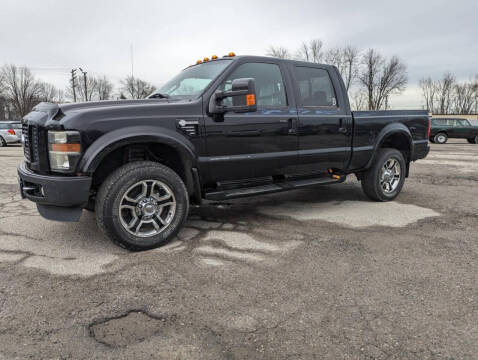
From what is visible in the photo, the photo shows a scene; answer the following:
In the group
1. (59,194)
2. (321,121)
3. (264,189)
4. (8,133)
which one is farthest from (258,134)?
(8,133)

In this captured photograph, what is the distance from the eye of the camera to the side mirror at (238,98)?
339cm

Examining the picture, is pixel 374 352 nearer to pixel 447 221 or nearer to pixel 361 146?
pixel 447 221

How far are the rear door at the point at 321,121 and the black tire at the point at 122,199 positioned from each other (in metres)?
1.63

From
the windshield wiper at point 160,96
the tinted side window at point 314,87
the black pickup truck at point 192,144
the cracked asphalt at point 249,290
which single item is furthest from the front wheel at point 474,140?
the windshield wiper at point 160,96

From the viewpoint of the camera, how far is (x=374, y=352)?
6.21 ft

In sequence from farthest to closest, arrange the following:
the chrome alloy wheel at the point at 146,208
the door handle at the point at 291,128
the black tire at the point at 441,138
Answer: the black tire at the point at 441,138 → the door handle at the point at 291,128 → the chrome alloy wheel at the point at 146,208

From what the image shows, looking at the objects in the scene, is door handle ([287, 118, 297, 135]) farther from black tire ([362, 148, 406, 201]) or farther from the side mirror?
black tire ([362, 148, 406, 201])

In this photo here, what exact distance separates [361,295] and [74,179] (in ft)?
7.92

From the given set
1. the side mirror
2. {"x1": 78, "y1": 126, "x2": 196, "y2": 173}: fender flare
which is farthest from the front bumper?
the side mirror

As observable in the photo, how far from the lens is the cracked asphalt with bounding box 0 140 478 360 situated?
1960mm

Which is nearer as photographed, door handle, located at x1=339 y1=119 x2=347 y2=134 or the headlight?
the headlight

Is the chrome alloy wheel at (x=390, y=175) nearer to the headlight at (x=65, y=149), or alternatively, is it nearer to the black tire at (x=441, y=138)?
the headlight at (x=65, y=149)

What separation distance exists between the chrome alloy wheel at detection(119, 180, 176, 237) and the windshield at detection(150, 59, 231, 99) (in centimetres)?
107

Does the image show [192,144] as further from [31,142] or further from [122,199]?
[31,142]
